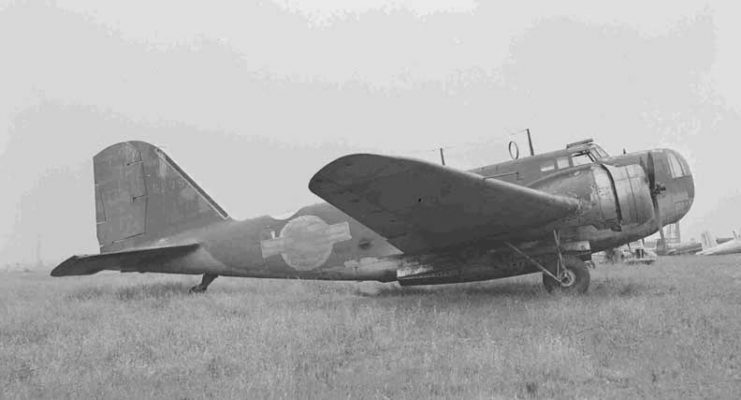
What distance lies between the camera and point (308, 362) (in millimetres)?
5262

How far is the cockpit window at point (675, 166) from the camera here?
31.6ft

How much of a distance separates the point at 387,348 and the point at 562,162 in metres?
5.62

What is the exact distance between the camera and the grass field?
440 centimetres

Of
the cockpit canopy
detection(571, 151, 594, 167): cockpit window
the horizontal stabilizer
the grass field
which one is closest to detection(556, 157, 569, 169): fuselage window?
the cockpit canopy

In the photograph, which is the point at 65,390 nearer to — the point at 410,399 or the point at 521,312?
the point at 410,399

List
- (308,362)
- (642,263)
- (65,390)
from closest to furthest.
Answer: (65,390) → (308,362) → (642,263)

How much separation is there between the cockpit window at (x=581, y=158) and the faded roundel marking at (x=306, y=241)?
4.55 m

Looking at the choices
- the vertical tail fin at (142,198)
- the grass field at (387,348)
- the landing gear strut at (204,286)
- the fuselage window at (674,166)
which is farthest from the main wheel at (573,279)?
the vertical tail fin at (142,198)

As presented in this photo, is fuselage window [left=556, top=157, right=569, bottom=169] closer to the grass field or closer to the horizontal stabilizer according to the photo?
the grass field

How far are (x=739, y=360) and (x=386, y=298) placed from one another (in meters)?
6.22

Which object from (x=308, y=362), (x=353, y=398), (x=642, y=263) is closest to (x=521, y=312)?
(x=308, y=362)

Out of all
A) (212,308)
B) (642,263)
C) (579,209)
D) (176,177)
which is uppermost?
(176,177)

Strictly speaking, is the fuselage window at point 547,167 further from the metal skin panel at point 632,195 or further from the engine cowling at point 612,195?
the metal skin panel at point 632,195

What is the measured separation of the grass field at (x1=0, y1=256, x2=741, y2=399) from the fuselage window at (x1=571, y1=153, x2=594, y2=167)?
2396mm
